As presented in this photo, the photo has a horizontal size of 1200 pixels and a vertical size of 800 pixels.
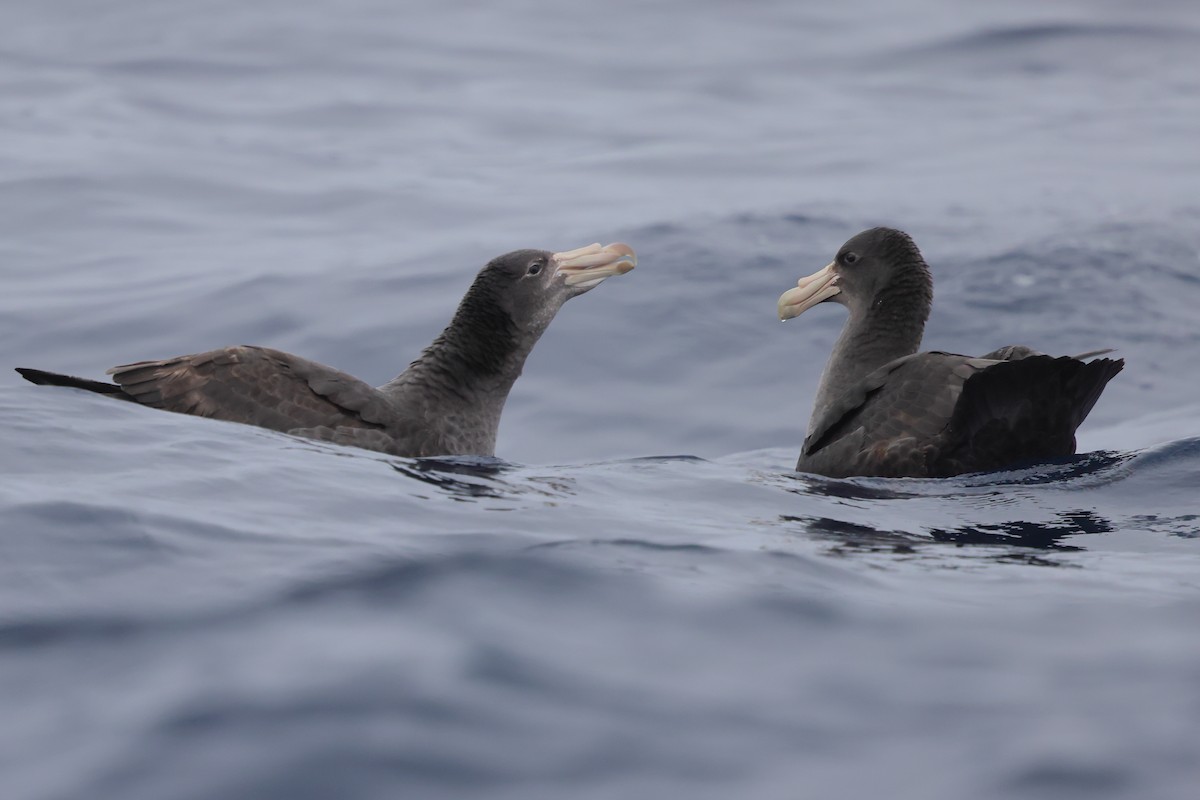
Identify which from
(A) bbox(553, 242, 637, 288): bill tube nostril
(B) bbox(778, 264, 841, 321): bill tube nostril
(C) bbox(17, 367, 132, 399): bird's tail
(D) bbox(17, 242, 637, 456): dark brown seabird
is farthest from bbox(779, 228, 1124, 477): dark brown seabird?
(C) bbox(17, 367, 132, 399): bird's tail

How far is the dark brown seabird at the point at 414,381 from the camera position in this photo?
851cm

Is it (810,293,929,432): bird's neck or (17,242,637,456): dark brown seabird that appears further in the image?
(810,293,929,432): bird's neck

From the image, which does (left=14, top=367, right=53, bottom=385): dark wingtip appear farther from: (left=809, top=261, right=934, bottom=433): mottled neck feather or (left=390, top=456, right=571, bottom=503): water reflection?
(left=809, top=261, right=934, bottom=433): mottled neck feather

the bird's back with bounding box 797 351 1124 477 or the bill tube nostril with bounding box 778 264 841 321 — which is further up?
the bill tube nostril with bounding box 778 264 841 321

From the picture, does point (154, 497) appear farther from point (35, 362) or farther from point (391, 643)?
point (35, 362)

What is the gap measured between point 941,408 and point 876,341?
1714 mm

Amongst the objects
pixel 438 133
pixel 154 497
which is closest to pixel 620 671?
pixel 154 497

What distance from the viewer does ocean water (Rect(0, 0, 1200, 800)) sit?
436 centimetres

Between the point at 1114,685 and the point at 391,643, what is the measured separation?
7.40 ft

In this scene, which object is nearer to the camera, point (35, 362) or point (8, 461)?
point (8, 461)

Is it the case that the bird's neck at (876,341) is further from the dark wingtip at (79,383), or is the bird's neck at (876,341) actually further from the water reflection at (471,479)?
the dark wingtip at (79,383)

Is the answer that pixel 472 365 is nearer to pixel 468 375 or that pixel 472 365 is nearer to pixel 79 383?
pixel 468 375

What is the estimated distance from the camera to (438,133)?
1091 inches

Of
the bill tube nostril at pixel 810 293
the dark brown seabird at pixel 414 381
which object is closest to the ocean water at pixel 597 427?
the dark brown seabird at pixel 414 381
